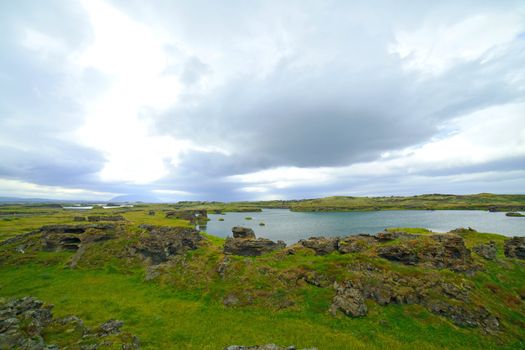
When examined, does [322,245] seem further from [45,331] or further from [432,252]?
[45,331]

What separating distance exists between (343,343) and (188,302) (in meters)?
21.7

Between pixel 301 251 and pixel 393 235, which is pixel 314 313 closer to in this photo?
pixel 301 251

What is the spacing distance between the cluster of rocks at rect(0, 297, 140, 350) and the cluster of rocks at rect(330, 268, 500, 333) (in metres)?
24.8

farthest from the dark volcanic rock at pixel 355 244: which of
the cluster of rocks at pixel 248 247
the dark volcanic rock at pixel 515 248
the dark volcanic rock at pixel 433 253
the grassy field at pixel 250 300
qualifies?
the dark volcanic rock at pixel 515 248

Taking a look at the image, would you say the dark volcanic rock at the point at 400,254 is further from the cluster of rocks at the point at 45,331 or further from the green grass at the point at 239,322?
the cluster of rocks at the point at 45,331

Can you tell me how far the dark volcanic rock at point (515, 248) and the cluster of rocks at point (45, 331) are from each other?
2871 inches

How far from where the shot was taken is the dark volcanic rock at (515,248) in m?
53.7

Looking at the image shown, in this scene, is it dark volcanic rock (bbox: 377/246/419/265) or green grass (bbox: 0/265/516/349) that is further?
dark volcanic rock (bbox: 377/246/419/265)

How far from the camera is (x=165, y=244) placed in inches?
2147

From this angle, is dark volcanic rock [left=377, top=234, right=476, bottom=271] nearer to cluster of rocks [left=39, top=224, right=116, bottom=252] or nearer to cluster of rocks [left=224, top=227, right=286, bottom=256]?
cluster of rocks [left=224, top=227, right=286, bottom=256]

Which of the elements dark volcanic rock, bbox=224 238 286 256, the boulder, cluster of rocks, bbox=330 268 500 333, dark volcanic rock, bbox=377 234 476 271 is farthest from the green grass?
dark volcanic rock, bbox=224 238 286 256

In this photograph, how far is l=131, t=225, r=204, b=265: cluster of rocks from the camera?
52.9 meters

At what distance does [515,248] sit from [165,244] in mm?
76333

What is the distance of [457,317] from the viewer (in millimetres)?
29734
